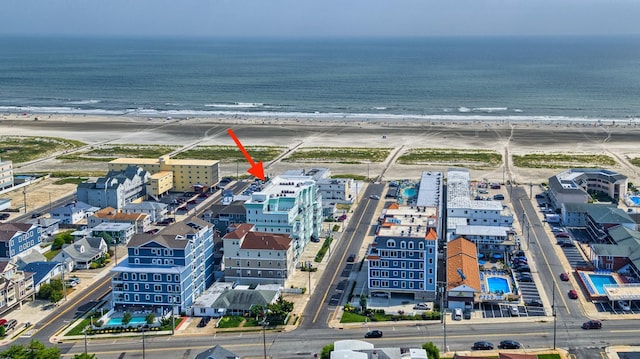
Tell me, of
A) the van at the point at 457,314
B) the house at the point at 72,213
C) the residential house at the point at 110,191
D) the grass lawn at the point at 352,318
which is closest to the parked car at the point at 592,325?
the van at the point at 457,314

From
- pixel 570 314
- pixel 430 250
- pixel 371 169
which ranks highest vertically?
pixel 371 169

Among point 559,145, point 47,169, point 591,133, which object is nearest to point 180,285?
point 47,169

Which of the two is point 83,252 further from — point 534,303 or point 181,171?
point 534,303

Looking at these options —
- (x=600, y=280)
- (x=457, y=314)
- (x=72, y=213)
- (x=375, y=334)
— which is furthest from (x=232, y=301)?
(x=72, y=213)

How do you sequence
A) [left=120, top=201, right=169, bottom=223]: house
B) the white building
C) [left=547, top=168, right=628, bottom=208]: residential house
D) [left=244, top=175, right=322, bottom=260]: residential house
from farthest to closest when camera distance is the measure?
[left=547, top=168, right=628, bottom=208]: residential house < [left=120, top=201, right=169, bottom=223]: house < the white building < [left=244, top=175, right=322, bottom=260]: residential house

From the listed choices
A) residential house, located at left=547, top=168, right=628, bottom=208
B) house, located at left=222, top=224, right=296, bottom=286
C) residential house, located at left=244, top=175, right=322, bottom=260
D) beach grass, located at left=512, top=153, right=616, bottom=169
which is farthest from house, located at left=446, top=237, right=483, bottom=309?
beach grass, located at left=512, top=153, right=616, bottom=169

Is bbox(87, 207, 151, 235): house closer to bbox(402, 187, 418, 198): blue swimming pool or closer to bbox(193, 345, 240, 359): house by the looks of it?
bbox(402, 187, 418, 198): blue swimming pool

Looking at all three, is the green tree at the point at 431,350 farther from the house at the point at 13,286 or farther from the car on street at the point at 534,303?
the house at the point at 13,286

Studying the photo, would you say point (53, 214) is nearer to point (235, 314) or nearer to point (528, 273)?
point (235, 314)
